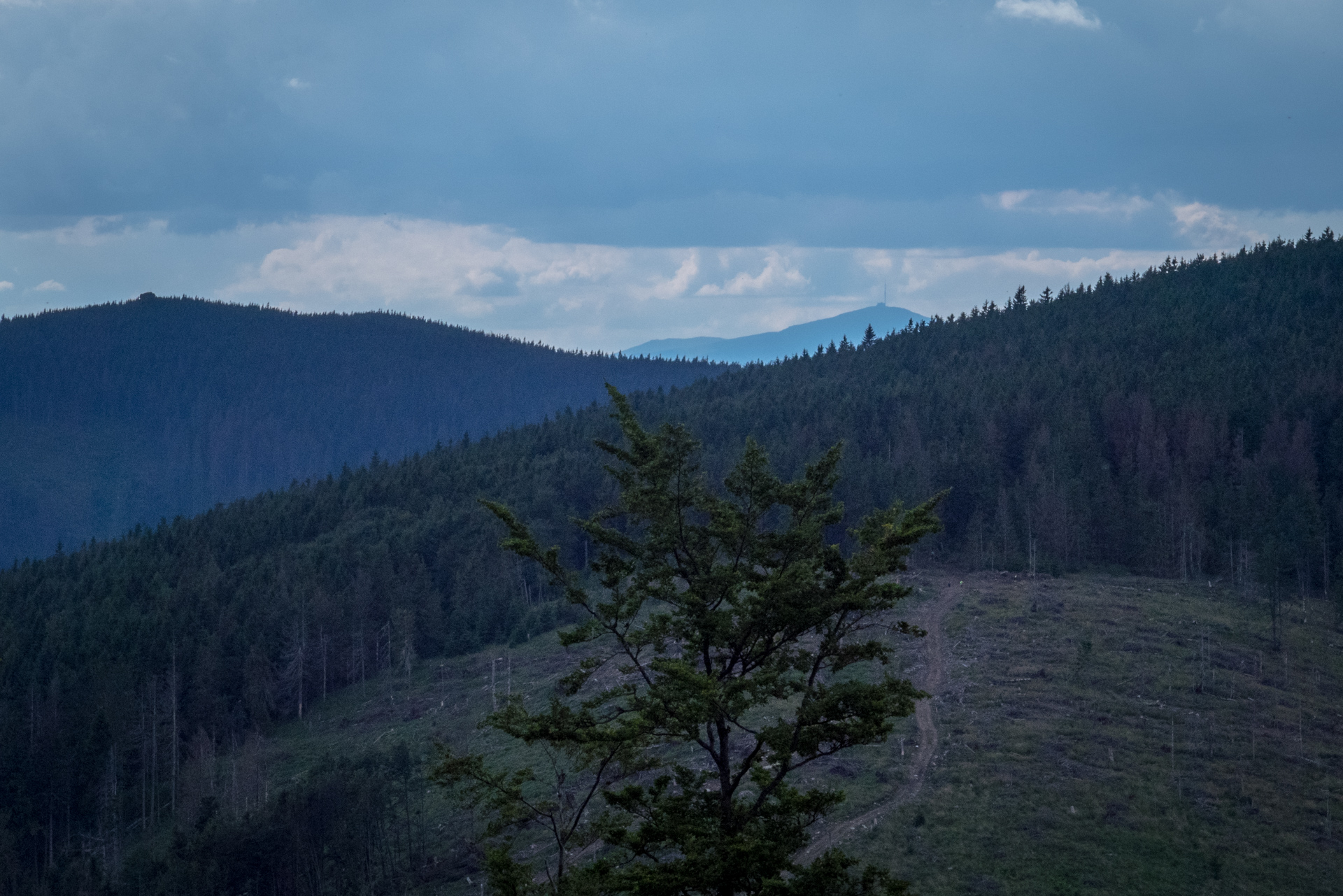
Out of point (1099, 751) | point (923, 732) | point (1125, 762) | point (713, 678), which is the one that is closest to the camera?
point (713, 678)

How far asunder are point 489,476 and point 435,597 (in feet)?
115

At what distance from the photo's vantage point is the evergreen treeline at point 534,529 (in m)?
69.3

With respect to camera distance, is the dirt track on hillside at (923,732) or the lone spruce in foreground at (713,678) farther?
the dirt track on hillside at (923,732)

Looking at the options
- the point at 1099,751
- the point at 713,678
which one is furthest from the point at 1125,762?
the point at 713,678

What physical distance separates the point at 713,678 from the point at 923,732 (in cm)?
3293

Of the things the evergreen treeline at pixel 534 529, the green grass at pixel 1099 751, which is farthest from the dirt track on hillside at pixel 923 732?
the evergreen treeline at pixel 534 529

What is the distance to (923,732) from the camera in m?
45.5

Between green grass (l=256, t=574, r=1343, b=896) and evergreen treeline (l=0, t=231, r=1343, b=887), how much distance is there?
7432 millimetres

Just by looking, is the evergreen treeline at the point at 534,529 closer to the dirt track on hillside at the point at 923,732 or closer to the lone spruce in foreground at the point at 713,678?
the dirt track on hillside at the point at 923,732

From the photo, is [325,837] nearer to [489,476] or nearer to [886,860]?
[886,860]

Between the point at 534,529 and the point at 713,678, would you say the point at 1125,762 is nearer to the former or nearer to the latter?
the point at 713,678

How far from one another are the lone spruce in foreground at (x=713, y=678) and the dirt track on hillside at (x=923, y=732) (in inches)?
756

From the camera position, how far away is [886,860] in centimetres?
3353

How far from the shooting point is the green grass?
33.7 metres
